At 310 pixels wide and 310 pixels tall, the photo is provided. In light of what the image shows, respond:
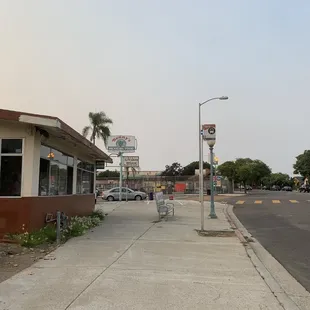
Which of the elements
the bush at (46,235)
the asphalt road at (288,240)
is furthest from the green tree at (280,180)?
the bush at (46,235)

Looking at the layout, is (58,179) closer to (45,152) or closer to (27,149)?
(45,152)

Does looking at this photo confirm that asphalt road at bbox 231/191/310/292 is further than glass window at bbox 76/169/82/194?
No

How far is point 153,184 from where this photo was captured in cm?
5241

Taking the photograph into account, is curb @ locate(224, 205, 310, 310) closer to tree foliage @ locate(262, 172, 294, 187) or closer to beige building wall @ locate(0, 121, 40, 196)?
beige building wall @ locate(0, 121, 40, 196)

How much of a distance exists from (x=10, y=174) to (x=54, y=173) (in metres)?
2.07

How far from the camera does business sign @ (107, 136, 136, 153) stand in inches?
1491

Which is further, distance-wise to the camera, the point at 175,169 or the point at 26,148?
the point at 175,169

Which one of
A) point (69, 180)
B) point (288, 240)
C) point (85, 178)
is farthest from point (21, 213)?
point (288, 240)

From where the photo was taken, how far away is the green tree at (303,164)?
100 metres

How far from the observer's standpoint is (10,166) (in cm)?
1152

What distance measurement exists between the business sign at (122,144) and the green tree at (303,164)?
7302cm

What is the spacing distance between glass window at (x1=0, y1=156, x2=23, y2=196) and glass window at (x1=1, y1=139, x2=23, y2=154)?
6.7 inches

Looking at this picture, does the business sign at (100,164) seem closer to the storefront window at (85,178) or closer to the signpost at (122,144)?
the storefront window at (85,178)

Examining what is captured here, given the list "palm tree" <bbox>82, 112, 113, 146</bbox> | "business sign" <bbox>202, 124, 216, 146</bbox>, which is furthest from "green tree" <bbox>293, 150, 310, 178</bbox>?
"business sign" <bbox>202, 124, 216, 146</bbox>
